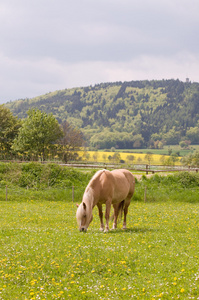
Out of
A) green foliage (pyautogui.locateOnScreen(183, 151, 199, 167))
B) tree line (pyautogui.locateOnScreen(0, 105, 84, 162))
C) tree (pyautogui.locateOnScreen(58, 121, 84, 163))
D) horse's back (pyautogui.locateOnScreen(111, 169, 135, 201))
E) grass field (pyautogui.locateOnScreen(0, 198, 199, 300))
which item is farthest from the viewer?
green foliage (pyautogui.locateOnScreen(183, 151, 199, 167))

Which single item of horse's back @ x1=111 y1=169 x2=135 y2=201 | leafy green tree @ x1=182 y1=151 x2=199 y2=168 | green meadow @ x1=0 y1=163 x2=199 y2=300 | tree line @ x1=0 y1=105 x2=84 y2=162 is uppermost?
tree line @ x1=0 y1=105 x2=84 y2=162

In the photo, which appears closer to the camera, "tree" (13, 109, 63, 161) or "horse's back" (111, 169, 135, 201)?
"horse's back" (111, 169, 135, 201)

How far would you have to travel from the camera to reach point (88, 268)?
1088 centimetres

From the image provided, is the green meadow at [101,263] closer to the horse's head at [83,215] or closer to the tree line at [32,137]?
the horse's head at [83,215]

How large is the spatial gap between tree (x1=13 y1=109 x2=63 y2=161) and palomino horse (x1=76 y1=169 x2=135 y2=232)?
191ft

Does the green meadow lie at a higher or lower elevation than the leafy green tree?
higher

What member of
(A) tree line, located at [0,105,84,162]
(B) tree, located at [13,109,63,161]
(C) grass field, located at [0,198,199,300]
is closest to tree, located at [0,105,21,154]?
(A) tree line, located at [0,105,84,162]

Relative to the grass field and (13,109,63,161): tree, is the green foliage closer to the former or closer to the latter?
(13,109,63,161): tree

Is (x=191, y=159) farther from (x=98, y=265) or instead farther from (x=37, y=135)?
(x=98, y=265)

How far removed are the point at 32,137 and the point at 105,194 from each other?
6087cm

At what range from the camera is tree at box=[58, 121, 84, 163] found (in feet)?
277

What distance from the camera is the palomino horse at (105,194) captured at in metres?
14.5

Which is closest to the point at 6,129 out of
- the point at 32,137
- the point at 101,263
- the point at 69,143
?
the point at 32,137

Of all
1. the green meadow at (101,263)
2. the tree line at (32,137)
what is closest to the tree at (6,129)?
the tree line at (32,137)
